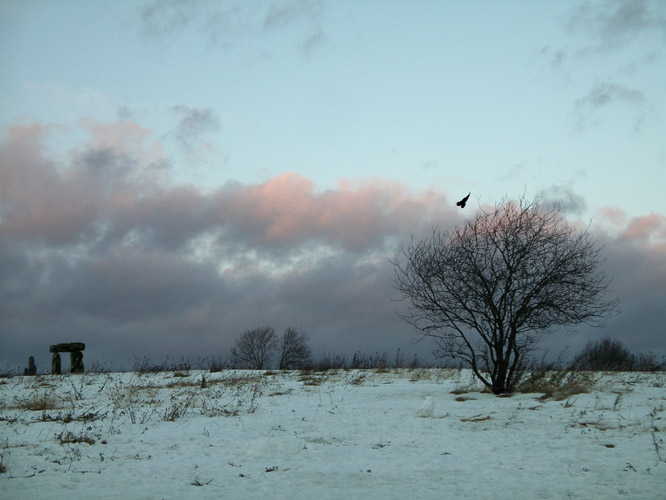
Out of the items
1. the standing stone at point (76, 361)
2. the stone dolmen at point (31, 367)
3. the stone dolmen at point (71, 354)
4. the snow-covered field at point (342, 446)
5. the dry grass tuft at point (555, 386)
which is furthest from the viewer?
the stone dolmen at point (31, 367)

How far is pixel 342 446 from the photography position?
9125 mm

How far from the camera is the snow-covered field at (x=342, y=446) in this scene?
6.64 m

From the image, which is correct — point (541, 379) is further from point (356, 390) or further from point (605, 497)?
point (605, 497)

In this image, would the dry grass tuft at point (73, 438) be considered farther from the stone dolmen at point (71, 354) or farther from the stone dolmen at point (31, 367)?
the stone dolmen at point (31, 367)

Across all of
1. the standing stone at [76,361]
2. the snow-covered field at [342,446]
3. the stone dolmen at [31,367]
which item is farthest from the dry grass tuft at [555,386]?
the stone dolmen at [31,367]

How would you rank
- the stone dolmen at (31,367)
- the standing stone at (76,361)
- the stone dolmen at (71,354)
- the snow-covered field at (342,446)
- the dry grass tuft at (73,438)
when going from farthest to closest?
1. the stone dolmen at (31,367)
2. the stone dolmen at (71,354)
3. the standing stone at (76,361)
4. the dry grass tuft at (73,438)
5. the snow-covered field at (342,446)

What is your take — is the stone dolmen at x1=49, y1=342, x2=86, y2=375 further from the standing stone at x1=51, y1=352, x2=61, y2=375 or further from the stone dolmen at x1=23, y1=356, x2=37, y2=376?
the stone dolmen at x1=23, y1=356, x2=37, y2=376

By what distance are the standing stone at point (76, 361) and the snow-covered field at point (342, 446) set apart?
1078 centimetres

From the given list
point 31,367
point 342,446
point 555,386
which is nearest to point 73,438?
point 342,446

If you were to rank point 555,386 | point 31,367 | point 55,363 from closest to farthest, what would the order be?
point 555,386 < point 55,363 < point 31,367

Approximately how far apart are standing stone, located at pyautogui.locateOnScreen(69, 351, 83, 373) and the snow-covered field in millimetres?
10781

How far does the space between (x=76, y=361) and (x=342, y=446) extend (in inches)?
857

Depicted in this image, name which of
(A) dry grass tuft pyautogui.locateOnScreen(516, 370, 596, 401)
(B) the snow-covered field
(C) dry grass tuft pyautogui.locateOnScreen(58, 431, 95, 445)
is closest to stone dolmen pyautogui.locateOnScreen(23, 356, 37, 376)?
(B) the snow-covered field

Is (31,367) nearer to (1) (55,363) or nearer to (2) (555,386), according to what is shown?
(1) (55,363)
